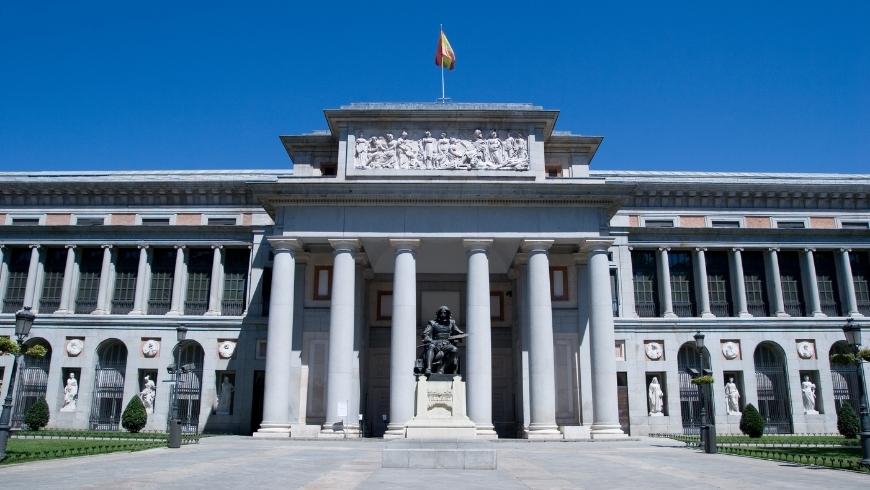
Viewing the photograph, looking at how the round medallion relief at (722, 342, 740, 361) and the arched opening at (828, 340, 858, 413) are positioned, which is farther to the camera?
the round medallion relief at (722, 342, 740, 361)

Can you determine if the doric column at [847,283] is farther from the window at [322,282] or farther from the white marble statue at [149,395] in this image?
the white marble statue at [149,395]

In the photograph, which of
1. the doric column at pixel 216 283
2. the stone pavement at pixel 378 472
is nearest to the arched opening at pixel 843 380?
the stone pavement at pixel 378 472

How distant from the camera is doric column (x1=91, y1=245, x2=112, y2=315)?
49.8 meters

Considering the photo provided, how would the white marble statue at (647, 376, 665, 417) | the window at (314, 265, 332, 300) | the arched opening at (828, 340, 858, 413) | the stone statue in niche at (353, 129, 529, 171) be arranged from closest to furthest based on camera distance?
the stone statue in niche at (353, 129, 529, 171) → the window at (314, 265, 332, 300) → the white marble statue at (647, 376, 665, 417) → the arched opening at (828, 340, 858, 413)

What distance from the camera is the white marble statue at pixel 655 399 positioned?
4816 cm

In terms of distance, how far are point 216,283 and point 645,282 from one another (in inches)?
1246

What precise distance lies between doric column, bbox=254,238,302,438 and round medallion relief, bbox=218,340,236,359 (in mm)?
11595

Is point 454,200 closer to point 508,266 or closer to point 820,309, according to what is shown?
point 508,266

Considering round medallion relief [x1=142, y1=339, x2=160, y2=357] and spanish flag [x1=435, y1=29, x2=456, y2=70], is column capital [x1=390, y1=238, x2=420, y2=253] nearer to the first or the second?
spanish flag [x1=435, y1=29, x2=456, y2=70]

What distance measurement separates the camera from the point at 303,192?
38.3 m

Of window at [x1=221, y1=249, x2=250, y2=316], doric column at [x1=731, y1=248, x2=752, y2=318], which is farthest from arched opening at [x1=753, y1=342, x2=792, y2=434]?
window at [x1=221, y1=249, x2=250, y2=316]

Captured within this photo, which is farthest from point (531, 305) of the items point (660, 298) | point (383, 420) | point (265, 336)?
point (265, 336)

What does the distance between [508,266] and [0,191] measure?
39.0 m

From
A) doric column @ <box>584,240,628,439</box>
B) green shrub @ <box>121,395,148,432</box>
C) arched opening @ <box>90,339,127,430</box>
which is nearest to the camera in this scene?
doric column @ <box>584,240,628,439</box>
